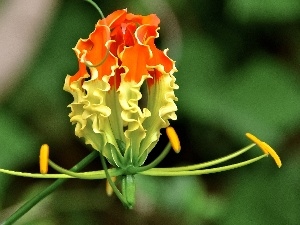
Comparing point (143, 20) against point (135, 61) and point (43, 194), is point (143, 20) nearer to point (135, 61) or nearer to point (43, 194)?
point (135, 61)

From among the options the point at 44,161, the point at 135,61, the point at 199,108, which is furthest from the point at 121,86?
the point at 199,108

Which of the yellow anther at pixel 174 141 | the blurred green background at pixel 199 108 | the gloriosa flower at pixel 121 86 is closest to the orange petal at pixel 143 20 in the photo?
the gloriosa flower at pixel 121 86

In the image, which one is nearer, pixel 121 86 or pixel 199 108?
pixel 121 86

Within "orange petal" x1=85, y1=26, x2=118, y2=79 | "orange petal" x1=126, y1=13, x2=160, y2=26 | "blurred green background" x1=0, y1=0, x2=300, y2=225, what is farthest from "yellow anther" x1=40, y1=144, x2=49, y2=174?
"blurred green background" x1=0, y1=0, x2=300, y2=225

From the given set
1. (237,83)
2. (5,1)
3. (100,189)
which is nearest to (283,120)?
(237,83)

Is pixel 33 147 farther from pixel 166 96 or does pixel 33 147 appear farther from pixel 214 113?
pixel 166 96

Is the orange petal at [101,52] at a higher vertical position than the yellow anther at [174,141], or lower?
higher

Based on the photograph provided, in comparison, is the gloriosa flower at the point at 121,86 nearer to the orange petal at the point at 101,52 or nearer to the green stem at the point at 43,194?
the orange petal at the point at 101,52
